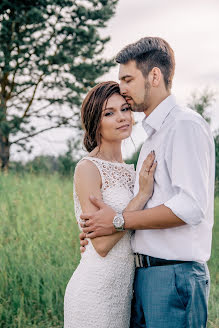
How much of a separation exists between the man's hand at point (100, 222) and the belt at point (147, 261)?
0.23m

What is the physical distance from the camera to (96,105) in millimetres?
2938

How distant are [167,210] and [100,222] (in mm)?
Result: 430

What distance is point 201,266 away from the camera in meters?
2.37

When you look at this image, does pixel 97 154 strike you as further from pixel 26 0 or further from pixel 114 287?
pixel 26 0

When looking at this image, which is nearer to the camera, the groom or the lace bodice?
the groom

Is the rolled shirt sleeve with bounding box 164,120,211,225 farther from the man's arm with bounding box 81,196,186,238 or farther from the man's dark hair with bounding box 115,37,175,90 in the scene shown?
the man's dark hair with bounding box 115,37,175,90

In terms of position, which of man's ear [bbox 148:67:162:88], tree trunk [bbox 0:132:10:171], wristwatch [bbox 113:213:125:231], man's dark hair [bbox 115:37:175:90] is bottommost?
wristwatch [bbox 113:213:125:231]

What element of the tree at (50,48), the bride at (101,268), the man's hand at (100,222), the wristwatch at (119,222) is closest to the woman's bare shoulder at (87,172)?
the bride at (101,268)

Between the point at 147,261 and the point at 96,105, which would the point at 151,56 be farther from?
the point at 147,261

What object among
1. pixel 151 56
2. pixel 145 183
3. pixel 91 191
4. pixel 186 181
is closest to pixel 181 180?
pixel 186 181

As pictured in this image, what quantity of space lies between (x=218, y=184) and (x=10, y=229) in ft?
23.5

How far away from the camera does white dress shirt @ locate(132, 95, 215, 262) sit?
7.11 ft

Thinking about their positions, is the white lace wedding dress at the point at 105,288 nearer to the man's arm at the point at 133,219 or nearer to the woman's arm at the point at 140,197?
the woman's arm at the point at 140,197

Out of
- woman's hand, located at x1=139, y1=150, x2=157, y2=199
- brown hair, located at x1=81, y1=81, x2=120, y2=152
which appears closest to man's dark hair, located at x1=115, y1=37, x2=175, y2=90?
brown hair, located at x1=81, y1=81, x2=120, y2=152
